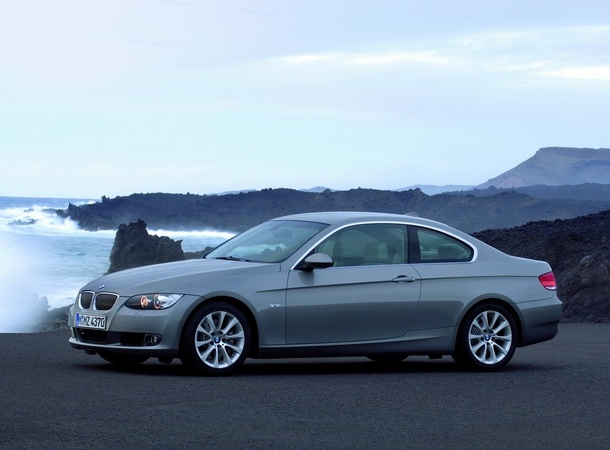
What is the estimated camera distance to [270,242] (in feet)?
39.0

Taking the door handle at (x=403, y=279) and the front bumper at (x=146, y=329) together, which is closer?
the front bumper at (x=146, y=329)

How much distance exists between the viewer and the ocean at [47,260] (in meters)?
59.2

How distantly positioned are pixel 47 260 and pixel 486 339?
2963 inches

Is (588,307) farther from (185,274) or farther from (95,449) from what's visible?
(95,449)

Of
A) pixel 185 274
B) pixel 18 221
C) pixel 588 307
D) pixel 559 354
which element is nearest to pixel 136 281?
pixel 185 274

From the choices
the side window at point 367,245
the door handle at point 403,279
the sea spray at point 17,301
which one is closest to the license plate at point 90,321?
the side window at point 367,245

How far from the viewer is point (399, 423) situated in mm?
8484

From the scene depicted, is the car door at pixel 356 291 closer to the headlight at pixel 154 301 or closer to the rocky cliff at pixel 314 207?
the headlight at pixel 154 301

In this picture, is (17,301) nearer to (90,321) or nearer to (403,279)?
(90,321)

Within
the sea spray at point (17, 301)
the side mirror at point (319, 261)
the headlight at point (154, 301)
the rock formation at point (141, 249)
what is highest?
the side mirror at point (319, 261)

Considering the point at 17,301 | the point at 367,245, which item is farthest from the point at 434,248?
the point at 17,301

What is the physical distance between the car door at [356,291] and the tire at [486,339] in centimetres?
71

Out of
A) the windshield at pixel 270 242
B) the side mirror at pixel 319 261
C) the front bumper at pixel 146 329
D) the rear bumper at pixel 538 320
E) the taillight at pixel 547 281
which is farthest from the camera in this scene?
the taillight at pixel 547 281

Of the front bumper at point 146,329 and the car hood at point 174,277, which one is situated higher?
the car hood at point 174,277
